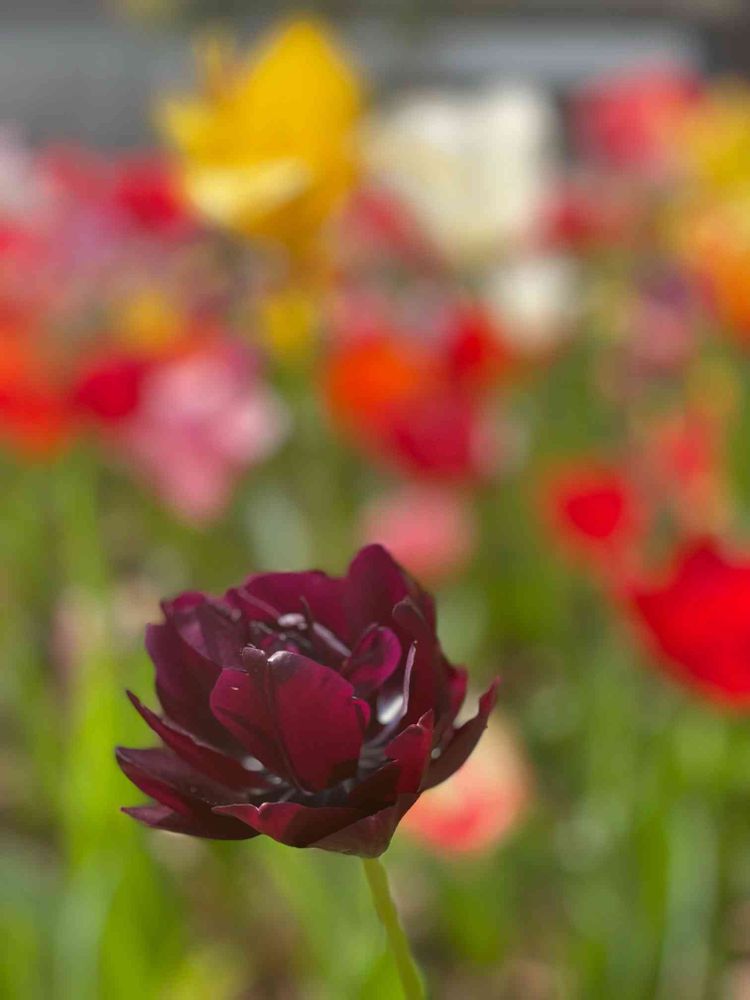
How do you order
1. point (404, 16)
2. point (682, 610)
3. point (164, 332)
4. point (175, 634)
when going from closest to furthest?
point (175, 634), point (682, 610), point (164, 332), point (404, 16)

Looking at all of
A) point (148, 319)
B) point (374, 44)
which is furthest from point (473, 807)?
point (374, 44)

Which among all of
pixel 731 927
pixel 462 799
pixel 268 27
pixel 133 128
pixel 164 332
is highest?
pixel 268 27

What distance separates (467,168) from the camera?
833mm

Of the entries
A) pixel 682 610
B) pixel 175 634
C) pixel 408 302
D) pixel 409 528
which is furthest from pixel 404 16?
pixel 175 634

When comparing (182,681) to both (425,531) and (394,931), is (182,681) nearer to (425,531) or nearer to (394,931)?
(394,931)

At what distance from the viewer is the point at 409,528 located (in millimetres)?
790

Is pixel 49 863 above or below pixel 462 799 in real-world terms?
below

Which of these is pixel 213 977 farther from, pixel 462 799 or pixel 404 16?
pixel 404 16

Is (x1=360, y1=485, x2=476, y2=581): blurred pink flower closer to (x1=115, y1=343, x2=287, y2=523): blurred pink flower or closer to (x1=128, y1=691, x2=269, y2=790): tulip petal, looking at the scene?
(x1=115, y1=343, x2=287, y2=523): blurred pink flower

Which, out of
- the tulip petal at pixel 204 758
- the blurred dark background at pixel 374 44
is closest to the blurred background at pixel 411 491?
the tulip petal at pixel 204 758

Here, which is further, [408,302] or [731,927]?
[408,302]

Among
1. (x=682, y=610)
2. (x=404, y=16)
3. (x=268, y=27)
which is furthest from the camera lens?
(x=404, y=16)

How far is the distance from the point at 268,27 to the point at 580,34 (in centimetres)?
48

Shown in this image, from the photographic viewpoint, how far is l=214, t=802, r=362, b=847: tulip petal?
5.8 inches
